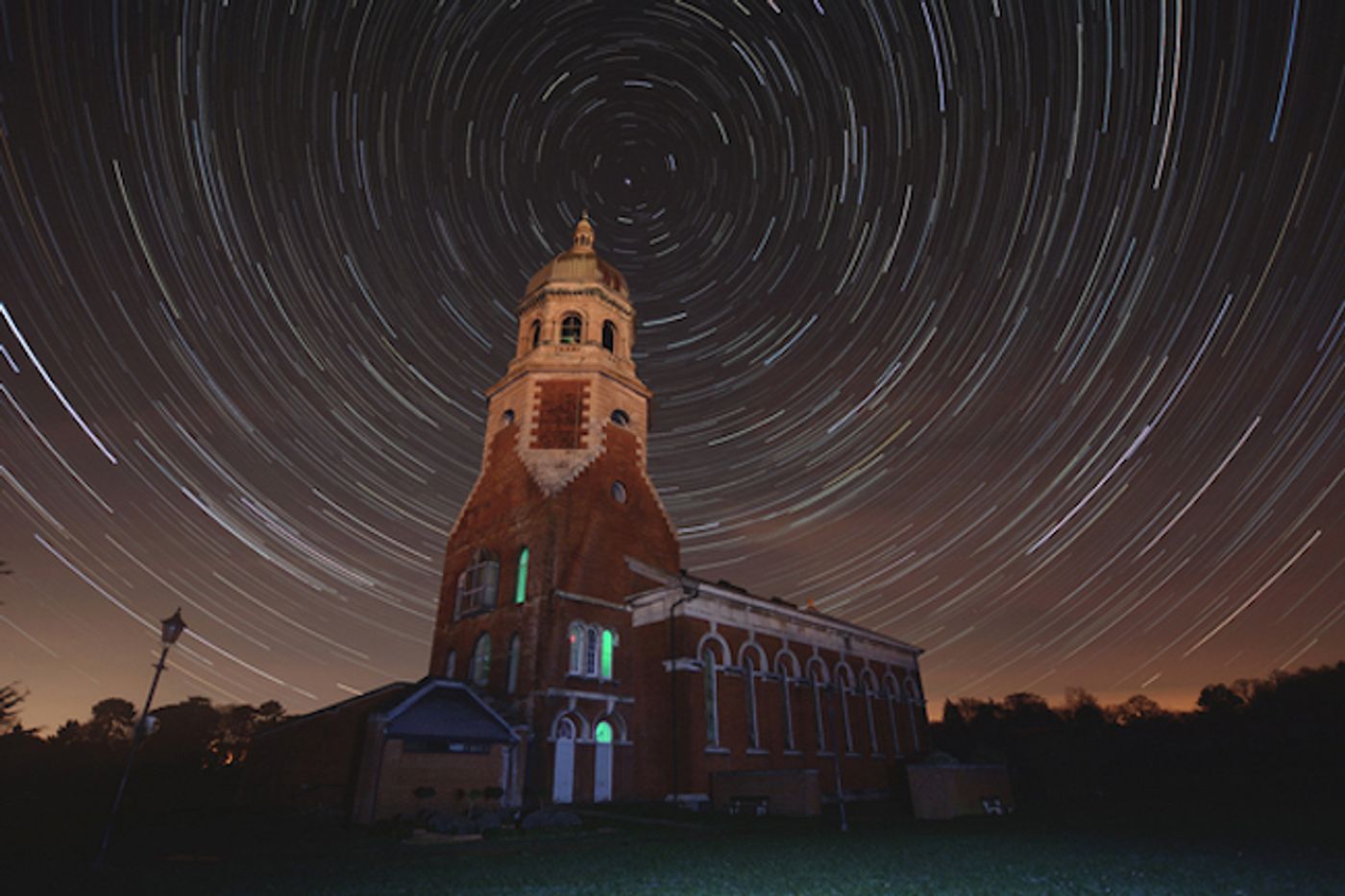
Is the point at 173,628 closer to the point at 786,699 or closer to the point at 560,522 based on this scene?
the point at 560,522

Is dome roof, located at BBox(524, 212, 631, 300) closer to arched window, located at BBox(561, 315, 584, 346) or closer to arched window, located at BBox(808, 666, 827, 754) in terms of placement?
arched window, located at BBox(561, 315, 584, 346)

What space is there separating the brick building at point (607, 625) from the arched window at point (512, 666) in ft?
0.23

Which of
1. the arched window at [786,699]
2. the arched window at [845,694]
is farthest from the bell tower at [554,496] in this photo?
the arched window at [845,694]

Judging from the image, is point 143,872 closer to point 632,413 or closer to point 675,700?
point 675,700

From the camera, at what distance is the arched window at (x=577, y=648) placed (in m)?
27.7

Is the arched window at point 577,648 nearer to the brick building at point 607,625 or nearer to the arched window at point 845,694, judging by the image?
the brick building at point 607,625

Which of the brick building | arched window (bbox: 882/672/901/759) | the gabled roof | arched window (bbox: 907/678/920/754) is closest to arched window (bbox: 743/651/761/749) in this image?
the brick building

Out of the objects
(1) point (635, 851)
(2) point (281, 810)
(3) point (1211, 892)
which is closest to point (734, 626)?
(1) point (635, 851)

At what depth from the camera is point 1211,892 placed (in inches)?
357

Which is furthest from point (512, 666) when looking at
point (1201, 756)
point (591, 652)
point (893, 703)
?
point (1201, 756)

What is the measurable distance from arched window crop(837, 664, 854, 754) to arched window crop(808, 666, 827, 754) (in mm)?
2128

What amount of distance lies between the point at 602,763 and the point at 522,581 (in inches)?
324

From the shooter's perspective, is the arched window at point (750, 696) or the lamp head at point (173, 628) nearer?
the lamp head at point (173, 628)

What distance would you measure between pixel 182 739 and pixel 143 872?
73583 millimetres
